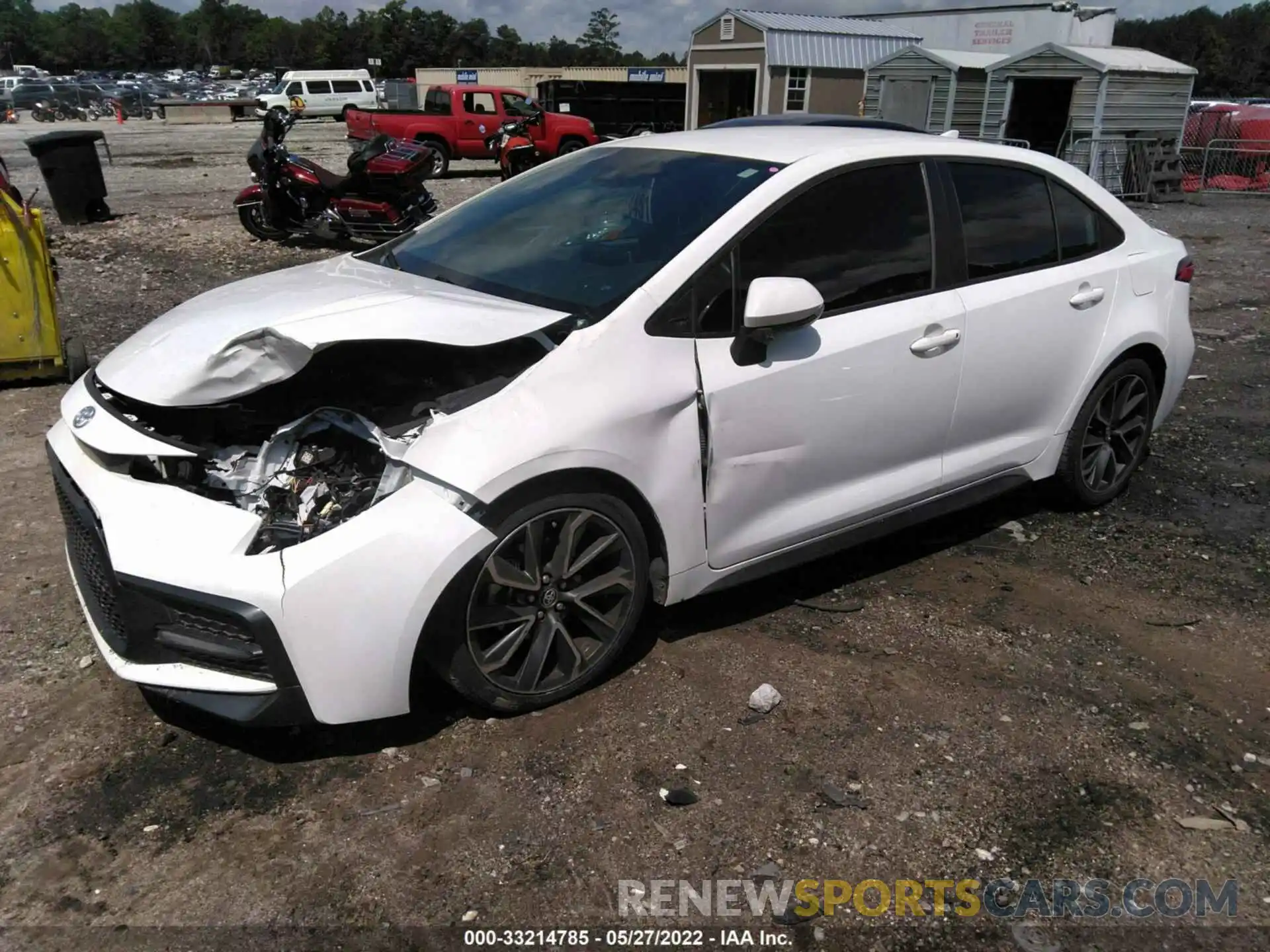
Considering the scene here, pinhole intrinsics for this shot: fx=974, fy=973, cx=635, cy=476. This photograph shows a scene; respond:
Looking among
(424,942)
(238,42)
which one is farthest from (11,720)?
(238,42)

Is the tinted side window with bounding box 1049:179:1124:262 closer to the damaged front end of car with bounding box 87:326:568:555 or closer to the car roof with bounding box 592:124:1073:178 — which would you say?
the car roof with bounding box 592:124:1073:178

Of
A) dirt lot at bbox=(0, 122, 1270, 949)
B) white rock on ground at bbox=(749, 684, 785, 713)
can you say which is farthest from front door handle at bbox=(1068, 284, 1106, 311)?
white rock on ground at bbox=(749, 684, 785, 713)

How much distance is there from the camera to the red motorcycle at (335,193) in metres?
11.0

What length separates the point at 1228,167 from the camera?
21047 mm

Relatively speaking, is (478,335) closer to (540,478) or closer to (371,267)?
(540,478)

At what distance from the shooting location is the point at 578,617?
3086 millimetres

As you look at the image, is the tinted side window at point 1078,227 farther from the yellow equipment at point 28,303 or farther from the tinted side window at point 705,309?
the yellow equipment at point 28,303

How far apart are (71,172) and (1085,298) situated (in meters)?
12.9

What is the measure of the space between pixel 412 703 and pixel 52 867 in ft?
3.43

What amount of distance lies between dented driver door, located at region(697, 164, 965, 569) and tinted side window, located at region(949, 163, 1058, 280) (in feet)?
0.78

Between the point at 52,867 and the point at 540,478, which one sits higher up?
the point at 540,478

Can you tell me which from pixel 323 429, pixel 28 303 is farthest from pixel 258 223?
pixel 323 429

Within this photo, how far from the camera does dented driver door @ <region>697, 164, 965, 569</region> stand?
317cm

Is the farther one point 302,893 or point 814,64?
point 814,64
